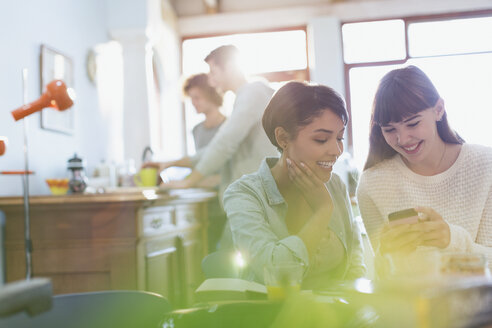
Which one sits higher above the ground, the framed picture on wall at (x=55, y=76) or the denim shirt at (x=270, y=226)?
the framed picture on wall at (x=55, y=76)

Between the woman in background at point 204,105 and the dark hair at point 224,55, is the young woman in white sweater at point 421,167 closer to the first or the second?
Answer: the dark hair at point 224,55

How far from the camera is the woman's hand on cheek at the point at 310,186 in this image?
805mm

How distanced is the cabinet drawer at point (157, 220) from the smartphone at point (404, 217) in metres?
1.02

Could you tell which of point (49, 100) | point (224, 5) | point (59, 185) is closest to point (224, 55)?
point (49, 100)

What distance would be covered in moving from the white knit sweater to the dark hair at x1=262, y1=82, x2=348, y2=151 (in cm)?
32

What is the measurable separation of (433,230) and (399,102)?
26 centimetres

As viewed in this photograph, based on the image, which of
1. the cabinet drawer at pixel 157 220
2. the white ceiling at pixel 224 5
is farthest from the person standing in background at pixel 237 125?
the white ceiling at pixel 224 5

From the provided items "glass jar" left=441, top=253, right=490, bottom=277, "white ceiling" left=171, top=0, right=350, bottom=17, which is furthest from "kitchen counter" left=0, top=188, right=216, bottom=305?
"white ceiling" left=171, top=0, right=350, bottom=17

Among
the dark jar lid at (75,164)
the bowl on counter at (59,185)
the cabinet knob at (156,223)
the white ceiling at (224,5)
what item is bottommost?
the cabinet knob at (156,223)

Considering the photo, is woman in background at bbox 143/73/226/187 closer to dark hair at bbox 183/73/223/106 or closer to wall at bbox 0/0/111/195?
dark hair at bbox 183/73/223/106

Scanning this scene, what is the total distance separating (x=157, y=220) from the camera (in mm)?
1758

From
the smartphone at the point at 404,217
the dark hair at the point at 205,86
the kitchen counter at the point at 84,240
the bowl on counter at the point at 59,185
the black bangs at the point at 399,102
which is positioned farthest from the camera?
the dark hair at the point at 205,86

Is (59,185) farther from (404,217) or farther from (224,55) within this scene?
(404,217)

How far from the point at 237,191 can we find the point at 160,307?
35 centimetres
